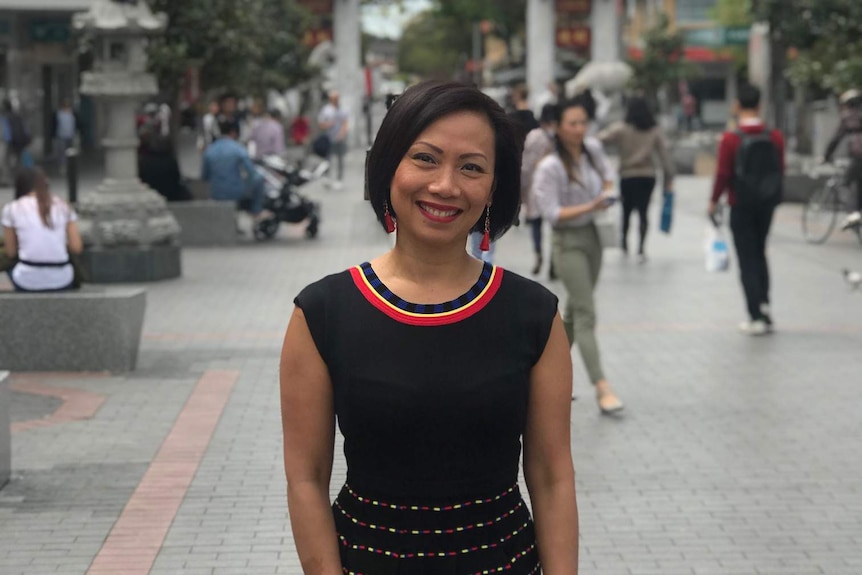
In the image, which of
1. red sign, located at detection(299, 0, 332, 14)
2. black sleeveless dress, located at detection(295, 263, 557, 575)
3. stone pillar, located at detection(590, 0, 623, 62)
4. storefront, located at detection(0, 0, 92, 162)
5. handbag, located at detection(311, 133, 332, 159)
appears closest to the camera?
black sleeveless dress, located at detection(295, 263, 557, 575)

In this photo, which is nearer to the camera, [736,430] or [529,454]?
[529,454]

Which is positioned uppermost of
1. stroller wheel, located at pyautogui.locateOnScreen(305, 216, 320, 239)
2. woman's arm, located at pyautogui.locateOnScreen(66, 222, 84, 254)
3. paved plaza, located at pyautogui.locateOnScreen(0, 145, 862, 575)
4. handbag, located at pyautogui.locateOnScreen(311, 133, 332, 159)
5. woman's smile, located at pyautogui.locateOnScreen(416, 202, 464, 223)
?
woman's smile, located at pyautogui.locateOnScreen(416, 202, 464, 223)

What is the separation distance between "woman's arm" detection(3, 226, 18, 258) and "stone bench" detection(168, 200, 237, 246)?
8.01 meters

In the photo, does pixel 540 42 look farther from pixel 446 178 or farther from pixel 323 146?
pixel 446 178

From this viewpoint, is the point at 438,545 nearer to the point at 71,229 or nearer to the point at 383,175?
the point at 383,175

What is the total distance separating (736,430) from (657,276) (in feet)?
23.6

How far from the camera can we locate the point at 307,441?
2967 mm

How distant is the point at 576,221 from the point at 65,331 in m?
3.34

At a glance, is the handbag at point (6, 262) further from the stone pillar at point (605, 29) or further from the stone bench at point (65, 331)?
the stone pillar at point (605, 29)

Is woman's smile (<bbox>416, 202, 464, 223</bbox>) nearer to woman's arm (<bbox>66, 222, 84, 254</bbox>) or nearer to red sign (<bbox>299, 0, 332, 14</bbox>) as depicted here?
woman's arm (<bbox>66, 222, 84, 254</bbox>)

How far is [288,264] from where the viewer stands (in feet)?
55.0

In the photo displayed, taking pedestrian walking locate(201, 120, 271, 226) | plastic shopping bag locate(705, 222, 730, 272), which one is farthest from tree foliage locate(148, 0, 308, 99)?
plastic shopping bag locate(705, 222, 730, 272)

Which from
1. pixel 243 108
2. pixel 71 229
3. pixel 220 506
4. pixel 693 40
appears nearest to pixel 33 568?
pixel 220 506

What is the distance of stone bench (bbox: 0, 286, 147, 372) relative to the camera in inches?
390
